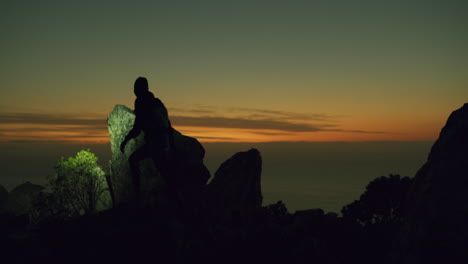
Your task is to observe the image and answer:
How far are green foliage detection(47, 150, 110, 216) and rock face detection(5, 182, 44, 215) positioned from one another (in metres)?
15.8

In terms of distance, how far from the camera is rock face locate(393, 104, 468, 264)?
26.8ft

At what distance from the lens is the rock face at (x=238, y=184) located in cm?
2400

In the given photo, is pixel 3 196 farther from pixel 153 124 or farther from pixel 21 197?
pixel 153 124

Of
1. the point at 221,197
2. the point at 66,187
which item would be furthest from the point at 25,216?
the point at 221,197

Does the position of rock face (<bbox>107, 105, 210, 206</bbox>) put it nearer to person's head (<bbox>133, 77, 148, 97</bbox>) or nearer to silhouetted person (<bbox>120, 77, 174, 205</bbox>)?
silhouetted person (<bbox>120, 77, 174, 205</bbox>)

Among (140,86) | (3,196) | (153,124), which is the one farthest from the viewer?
(3,196)

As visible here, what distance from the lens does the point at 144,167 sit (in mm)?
20422

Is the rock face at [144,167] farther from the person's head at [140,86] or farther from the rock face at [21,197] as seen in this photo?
the rock face at [21,197]

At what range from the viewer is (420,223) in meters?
8.91

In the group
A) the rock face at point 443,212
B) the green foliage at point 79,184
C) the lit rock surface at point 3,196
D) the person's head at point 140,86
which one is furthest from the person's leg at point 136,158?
the lit rock surface at point 3,196

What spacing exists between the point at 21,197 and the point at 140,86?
26745mm

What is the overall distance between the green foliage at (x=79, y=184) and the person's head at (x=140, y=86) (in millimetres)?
8541

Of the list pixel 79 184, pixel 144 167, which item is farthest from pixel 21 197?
pixel 144 167

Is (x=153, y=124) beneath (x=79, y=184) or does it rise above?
above
